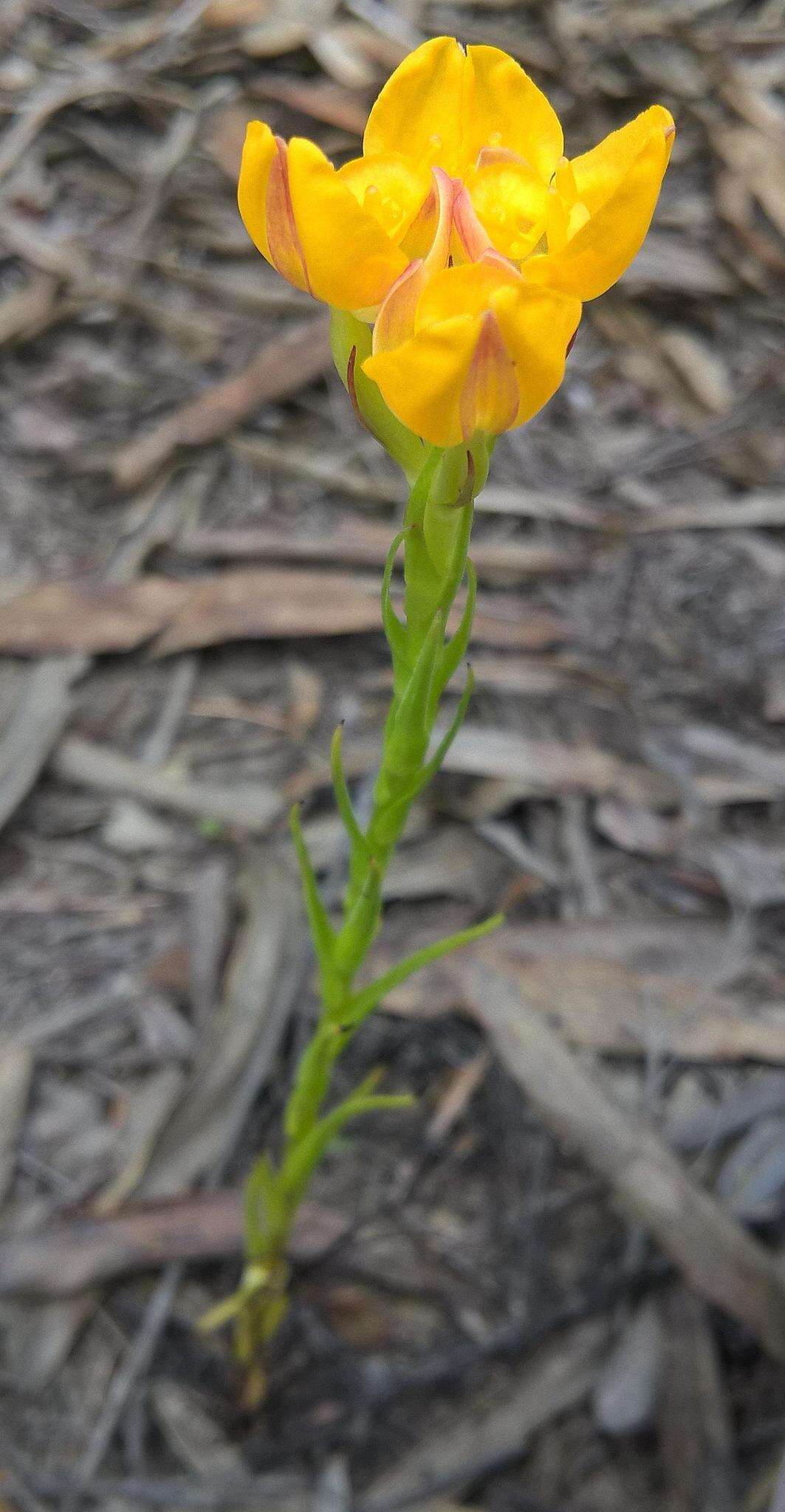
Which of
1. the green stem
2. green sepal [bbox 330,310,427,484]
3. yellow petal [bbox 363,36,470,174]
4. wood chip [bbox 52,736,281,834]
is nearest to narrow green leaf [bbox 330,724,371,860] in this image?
the green stem

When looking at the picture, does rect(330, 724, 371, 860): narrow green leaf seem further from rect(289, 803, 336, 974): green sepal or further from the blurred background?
the blurred background

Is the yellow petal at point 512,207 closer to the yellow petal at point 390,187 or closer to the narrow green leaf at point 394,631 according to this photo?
the yellow petal at point 390,187

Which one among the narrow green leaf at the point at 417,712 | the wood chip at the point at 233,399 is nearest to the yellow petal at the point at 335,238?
the narrow green leaf at the point at 417,712

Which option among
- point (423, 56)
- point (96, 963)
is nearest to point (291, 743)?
point (96, 963)

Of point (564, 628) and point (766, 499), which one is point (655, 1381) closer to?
point (564, 628)

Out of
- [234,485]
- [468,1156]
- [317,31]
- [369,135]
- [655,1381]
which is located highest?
[317,31]

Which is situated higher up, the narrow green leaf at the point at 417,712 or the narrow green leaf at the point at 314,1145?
the narrow green leaf at the point at 417,712

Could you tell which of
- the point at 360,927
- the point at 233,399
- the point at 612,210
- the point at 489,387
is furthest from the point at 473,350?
the point at 233,399

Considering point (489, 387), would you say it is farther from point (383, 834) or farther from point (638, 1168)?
point (638, 1168)
